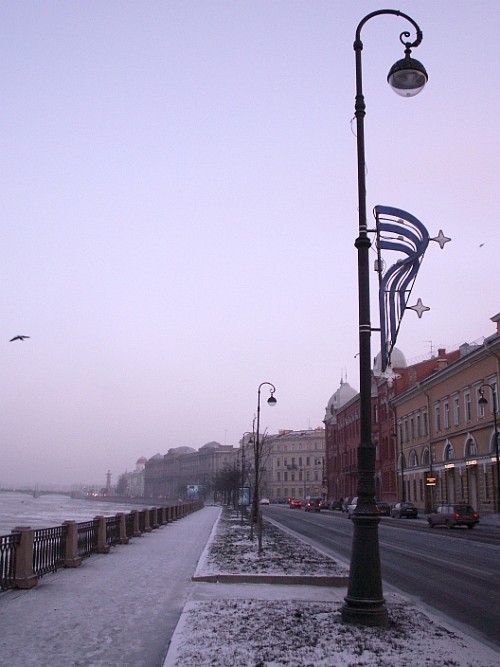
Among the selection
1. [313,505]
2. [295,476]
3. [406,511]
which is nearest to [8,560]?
[406,511]

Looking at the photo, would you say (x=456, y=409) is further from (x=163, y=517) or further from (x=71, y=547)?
(x=71, y=547)

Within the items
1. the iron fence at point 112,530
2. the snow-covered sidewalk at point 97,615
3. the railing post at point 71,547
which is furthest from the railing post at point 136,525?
the railing post at point 71,547

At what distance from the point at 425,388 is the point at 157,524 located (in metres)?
34.6

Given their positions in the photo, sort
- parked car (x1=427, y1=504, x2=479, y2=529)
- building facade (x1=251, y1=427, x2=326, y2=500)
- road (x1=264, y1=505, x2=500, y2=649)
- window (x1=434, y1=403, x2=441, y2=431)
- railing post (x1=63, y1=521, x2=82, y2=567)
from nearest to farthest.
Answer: road (x1=264, y1=505, x2=500, y2=649)
railing post (x1=63, y1=521, x2=82, y2=567)
parked car (x1=427, y1=504, x2=479, y2=529)
window (x1=434, y1=403, x2=441, y2=431)
building facade (x1=251, y1=427, x2=326, y2=500)

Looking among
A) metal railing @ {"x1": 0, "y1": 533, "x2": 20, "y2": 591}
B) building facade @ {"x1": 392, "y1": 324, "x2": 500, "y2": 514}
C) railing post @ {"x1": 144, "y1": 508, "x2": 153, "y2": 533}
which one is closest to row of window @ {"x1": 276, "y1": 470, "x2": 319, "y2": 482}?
building facade @ {"x1": 392, "y1": 324, "x2": 500, "y2": 514}

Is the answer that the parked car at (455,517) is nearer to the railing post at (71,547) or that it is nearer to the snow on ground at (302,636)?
the railing post at (71,547)

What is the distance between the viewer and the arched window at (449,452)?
5559 cm

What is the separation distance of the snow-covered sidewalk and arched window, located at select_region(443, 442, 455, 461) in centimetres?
4246

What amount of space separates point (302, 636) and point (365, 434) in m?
2.70

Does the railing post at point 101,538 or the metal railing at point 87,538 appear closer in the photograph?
the metal railing at point 87,538

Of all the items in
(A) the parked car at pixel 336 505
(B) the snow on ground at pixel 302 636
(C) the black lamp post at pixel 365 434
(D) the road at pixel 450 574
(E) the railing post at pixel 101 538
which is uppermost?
(C) the black lamp post at pixel 365 434

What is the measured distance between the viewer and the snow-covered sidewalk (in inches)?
305

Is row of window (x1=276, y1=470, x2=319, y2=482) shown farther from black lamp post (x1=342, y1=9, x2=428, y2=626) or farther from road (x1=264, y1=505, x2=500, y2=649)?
black lamp post (x1=342, y1=9, x2=428, y2=626)

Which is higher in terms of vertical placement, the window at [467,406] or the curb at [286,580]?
the window at [467,406]
